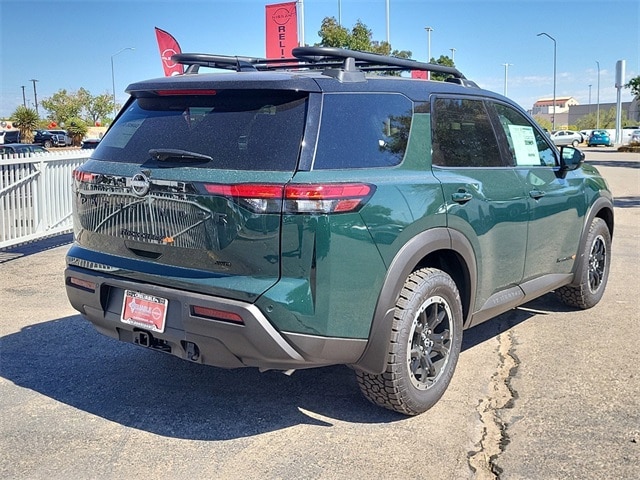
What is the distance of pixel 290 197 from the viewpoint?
3197 millimetres

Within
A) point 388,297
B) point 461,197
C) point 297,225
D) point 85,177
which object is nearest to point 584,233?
point 461,197

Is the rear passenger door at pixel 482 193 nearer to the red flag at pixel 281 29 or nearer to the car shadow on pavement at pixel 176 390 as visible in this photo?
the car shadow on pavement at pixel 176 390

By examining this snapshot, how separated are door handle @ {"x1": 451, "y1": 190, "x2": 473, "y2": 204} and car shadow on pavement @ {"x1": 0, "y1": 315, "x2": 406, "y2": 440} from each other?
129cm

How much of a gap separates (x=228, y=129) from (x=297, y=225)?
0.68 m

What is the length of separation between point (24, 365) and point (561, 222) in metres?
4.07

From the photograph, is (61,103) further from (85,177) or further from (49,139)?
(85,177)

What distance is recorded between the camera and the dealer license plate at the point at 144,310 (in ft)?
11.6

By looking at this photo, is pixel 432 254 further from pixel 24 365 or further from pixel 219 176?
pixel 24 365

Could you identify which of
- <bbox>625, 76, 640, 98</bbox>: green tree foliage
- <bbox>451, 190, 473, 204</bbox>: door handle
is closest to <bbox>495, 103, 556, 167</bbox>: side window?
<bbox>451, 190, 473, 204</bbox>: door handle

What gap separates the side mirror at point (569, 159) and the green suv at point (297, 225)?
4.14ft

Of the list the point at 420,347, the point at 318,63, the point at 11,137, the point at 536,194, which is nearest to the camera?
the point at 420,347

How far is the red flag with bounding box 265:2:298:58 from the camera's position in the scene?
42.1 feet

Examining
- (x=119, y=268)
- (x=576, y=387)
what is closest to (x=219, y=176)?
(x=119, y=268)

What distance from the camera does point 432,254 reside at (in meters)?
4.03
